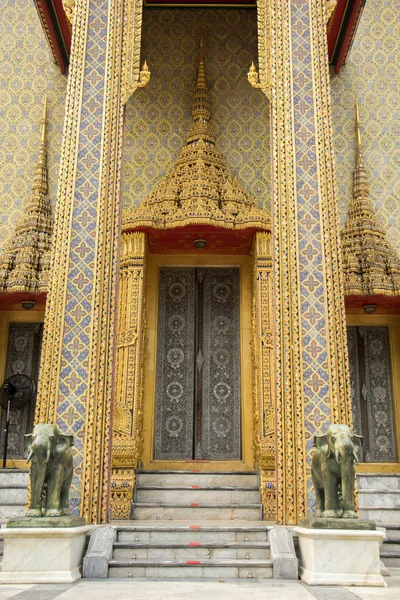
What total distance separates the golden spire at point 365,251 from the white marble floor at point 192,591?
4.24 metres

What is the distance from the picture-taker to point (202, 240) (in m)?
8.56

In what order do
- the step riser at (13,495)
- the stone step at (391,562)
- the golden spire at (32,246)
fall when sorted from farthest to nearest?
the golden spire at (32,246) < the step riser at (13,495) < the stone step at (391,562)

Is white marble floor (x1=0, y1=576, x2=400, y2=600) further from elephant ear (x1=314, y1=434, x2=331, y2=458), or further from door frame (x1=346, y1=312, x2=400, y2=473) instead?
door frame (x1=346, y1=312, x2=400, y2=473)

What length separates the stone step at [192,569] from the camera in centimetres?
496

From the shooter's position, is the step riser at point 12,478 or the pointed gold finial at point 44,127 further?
the pointed gold finial at point 44,127

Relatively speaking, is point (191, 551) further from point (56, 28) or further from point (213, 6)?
point (213, 6)

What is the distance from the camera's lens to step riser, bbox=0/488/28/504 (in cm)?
742

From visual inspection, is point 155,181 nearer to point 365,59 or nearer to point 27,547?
point 365,59

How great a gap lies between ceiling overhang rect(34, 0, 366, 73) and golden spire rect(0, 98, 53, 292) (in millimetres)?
1530

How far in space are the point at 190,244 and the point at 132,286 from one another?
1110 millimetres

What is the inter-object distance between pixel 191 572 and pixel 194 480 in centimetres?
255

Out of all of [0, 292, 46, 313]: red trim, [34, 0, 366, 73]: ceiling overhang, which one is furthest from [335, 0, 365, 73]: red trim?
[0, 292, 46, 313]: red trim

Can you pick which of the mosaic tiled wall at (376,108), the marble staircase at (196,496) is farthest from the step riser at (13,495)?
the mosaic tiled wall at (376,108)

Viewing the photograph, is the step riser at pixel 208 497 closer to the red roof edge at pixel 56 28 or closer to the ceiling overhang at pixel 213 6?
the ceiling overhang at pixel 213 6
